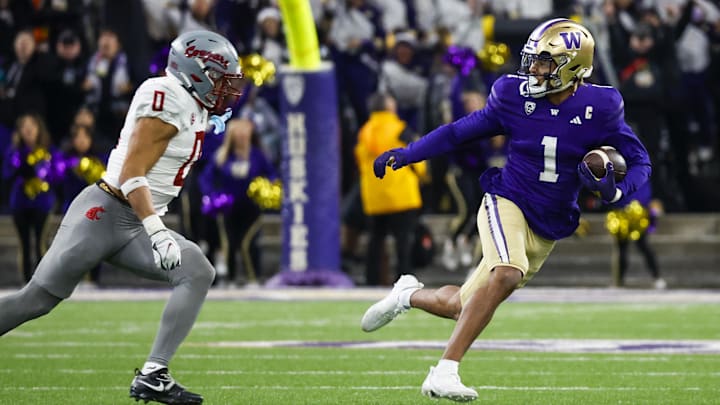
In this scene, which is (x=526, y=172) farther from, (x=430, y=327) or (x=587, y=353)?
(x=430, y=327)

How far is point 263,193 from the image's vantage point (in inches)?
628

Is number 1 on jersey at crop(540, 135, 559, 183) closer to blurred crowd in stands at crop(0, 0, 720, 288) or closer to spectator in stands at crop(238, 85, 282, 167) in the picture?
blurred crowd in stands at crop(0, 0, 720, 288)

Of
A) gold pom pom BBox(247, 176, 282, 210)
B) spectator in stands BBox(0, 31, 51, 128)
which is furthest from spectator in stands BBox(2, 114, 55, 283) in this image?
gold pom pom BBox(247, 176, 282, 210)

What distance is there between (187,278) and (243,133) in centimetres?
907

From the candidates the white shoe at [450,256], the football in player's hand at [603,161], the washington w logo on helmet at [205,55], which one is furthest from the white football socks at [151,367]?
the white shoe at [450,256]

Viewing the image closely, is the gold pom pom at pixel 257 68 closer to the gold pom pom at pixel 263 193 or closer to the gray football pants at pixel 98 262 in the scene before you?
the gold pom pom at pixel 263 193

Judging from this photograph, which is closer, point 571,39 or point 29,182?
point 571,39

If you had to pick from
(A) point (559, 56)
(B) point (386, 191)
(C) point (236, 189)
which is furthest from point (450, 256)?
(A) point (559, 56)

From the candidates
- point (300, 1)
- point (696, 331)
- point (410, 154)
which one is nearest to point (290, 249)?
point (300, 1)

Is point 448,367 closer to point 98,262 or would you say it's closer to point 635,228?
point 98,262

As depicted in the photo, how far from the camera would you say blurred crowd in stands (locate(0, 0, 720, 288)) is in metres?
16.6

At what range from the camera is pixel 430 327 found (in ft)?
38.8

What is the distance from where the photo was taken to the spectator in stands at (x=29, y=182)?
16.1 m

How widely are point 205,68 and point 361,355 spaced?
9.59 feet
